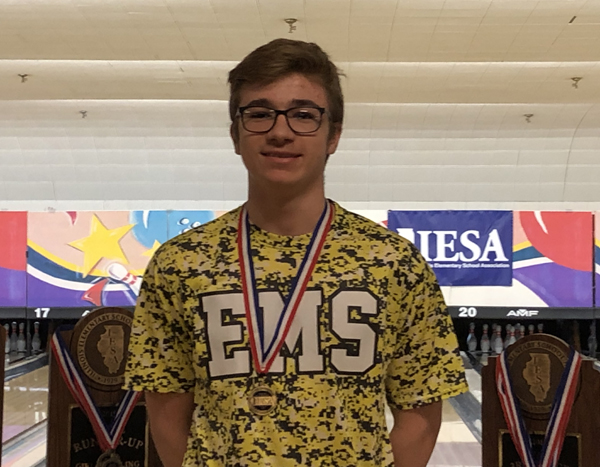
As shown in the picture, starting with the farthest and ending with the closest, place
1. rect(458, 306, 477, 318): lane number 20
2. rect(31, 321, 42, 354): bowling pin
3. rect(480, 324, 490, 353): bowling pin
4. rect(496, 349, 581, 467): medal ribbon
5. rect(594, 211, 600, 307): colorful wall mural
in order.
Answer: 1. rect(31, 321, 42, 354): bowling pin
2. rect(480, 324, 490, 353): bowling pin
3. rect(458, 306, 477, 318): lane number 20
4. rect(594, 211, 600, 307): colorful wall mural
5. rect(496, 349, 581, 467): medal ribbon

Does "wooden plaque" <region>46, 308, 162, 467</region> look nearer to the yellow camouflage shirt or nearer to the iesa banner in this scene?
the yellow camouflage shirt

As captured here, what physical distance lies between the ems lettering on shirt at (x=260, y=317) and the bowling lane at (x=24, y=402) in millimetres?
3920

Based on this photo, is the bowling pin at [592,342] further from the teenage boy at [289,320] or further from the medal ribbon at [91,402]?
the teenage boy at [289,320]

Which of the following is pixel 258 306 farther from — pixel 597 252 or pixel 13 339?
pixel 13 339

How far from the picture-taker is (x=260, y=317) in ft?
4.07

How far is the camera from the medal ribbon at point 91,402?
2.50m

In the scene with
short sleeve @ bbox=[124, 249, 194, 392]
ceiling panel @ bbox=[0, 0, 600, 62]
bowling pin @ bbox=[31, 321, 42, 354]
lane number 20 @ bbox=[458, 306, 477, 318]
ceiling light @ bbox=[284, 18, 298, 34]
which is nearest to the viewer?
short sleeve @ bbox=[124, 249, 194, 392]

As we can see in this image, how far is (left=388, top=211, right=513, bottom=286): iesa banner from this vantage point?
737cm

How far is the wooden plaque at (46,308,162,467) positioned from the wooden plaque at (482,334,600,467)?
125 centimetres

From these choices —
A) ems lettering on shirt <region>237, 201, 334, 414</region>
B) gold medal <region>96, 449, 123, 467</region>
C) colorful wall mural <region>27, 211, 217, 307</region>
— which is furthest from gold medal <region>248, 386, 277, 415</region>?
colorful wall mural <region>27, 211, 217, 307</region>

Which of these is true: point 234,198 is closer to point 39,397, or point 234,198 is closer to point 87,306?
point 87,306

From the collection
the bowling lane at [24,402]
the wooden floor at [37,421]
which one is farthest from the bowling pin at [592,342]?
the bowling lane at [24,402]

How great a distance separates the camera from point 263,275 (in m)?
1.26

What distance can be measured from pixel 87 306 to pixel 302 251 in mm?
6528
